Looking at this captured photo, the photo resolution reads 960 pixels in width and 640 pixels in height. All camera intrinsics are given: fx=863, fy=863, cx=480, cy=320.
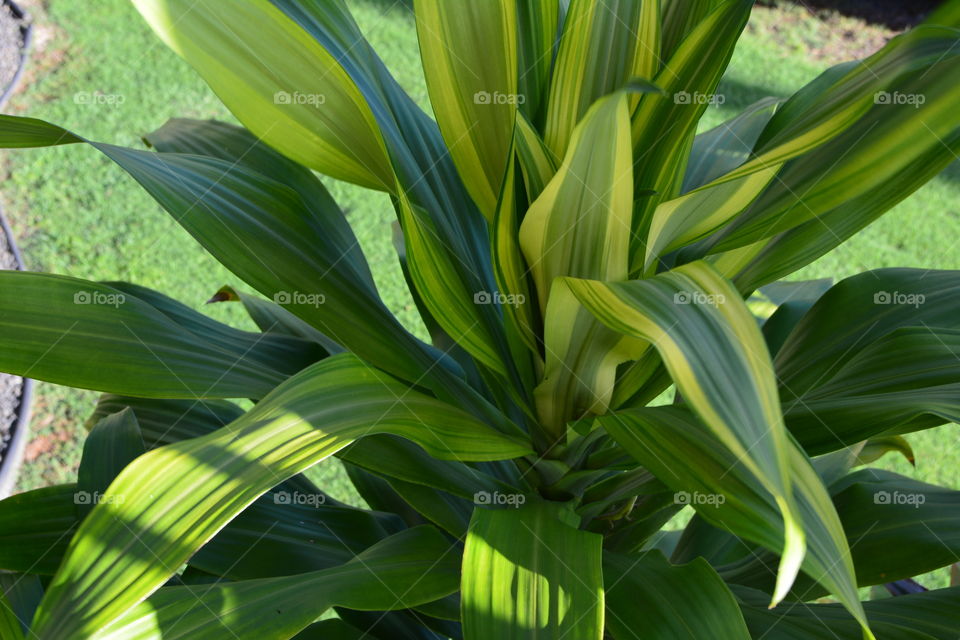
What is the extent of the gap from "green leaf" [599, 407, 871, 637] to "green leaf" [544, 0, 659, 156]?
0.20 metres

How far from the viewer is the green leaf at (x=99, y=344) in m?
0.54

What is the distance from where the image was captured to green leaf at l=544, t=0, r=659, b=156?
58 centimetres

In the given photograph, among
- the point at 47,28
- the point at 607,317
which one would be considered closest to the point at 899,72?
the point at 607,317

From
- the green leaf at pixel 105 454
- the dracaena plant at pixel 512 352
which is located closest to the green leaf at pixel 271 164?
the dracaena plant at pixel 512 352

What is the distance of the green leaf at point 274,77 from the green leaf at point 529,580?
27 cm

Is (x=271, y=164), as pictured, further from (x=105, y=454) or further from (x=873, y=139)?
(x=873, y=139)

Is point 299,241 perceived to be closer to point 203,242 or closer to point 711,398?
point 203,242

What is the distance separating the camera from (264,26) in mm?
569

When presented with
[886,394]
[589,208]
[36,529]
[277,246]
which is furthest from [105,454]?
[886,394]

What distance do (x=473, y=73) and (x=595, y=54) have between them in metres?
0.10

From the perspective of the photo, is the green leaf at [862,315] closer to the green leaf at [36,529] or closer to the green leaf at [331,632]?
the green leaf at [331,632]

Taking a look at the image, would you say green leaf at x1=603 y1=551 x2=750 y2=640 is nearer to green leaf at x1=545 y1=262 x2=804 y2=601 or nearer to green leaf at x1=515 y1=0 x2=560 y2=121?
green leaf at x1=545 y1=262 x2=804 y2=601

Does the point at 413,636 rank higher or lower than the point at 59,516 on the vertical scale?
lower

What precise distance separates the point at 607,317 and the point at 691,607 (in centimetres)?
22
